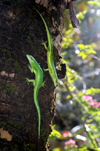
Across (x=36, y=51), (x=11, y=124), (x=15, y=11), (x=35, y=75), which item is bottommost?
(x=11, y=124)

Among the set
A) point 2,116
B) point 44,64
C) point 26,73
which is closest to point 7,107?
point 2,116

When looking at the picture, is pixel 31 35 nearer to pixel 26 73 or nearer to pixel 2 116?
pixel 26 73

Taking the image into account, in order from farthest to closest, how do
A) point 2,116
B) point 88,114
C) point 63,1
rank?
point 88,114 → point 63,1 → point 2,116

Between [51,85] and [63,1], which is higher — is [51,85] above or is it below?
below

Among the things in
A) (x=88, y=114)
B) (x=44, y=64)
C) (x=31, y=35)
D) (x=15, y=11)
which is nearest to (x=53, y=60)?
(x=44, y=64)

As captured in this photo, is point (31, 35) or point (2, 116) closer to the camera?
point (2, 116)

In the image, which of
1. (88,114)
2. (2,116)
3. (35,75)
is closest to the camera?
(2,116)
